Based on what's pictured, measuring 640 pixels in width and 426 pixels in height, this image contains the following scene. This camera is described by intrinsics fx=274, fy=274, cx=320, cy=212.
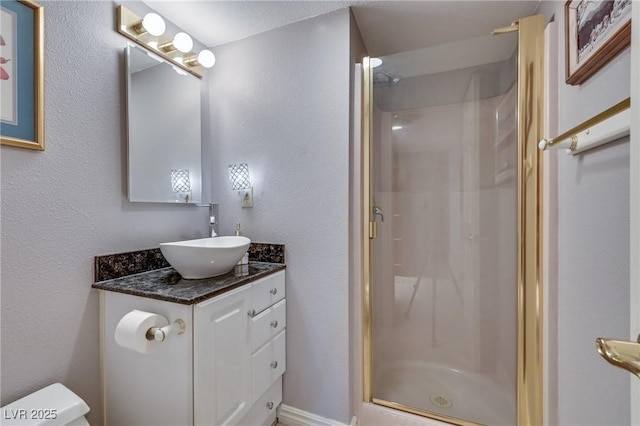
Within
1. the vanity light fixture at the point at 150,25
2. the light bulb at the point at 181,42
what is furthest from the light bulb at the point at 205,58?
the vanity light fixture at the point at 150,25

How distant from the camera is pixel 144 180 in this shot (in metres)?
1.41

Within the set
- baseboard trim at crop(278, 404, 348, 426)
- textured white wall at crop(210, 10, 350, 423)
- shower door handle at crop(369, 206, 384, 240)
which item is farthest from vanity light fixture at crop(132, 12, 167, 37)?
baseboard trim at crop(278, 404, 348, 426)

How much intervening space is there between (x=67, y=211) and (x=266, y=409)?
1342mm

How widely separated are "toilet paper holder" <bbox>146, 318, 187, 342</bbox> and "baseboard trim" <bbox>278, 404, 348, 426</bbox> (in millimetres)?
964

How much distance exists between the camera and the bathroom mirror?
136cm

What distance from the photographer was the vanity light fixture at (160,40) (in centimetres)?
132

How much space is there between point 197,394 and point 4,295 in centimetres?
75

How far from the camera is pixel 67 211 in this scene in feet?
3.67

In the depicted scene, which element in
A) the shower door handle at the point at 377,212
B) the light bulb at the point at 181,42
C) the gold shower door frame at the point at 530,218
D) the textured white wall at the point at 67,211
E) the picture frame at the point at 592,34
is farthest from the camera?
the shower door handle at the point at 377,212

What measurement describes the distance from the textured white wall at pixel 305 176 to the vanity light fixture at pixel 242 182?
4cm

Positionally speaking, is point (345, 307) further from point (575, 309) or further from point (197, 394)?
point (575, 309)

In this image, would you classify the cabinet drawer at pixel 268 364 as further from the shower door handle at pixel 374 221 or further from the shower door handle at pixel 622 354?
the shower door handle at pixel 622 354

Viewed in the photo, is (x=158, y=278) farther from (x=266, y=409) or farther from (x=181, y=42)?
(x=181, y=42)

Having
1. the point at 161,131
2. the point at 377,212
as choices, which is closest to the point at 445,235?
the point at 377,212
